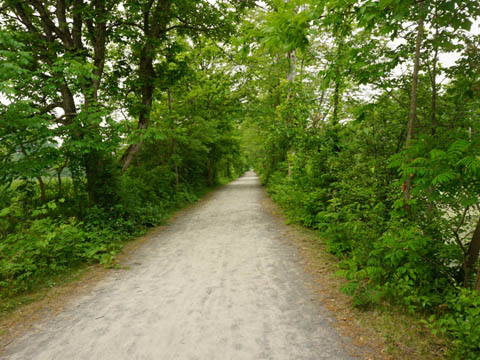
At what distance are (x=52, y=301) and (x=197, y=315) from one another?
8.36 ft

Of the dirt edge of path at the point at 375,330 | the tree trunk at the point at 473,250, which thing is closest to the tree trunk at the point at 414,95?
the tree trunk at the point at 473,250

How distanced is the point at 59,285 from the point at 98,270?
76 cm

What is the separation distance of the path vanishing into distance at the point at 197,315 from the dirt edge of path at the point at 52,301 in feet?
0.46

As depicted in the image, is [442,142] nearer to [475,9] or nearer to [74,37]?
[475,9]

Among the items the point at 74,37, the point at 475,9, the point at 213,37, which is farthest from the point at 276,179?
the point at 475,9

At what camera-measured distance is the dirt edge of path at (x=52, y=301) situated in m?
3.38

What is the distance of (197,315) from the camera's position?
136 inches

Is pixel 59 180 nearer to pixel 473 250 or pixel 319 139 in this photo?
pixel 319 139

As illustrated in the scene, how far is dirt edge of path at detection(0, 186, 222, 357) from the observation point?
3379mm

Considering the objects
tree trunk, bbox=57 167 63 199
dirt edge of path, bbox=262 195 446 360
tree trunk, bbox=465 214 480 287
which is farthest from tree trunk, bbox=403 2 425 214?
tree trunk, bbox=57 167 63 199

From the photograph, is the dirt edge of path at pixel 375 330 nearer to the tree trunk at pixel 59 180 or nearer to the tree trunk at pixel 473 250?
the tree trunk at pixel 473 250

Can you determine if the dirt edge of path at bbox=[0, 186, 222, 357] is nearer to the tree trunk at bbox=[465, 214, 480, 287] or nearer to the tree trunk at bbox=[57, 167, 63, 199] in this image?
the tree trunk at bbox=[57, 167, 63, 199]

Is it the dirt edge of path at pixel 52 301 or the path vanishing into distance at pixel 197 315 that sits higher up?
the dirt edge of path at pixel 52 301

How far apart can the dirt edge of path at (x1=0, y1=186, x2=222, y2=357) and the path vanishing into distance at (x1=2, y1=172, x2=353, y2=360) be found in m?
0.14
